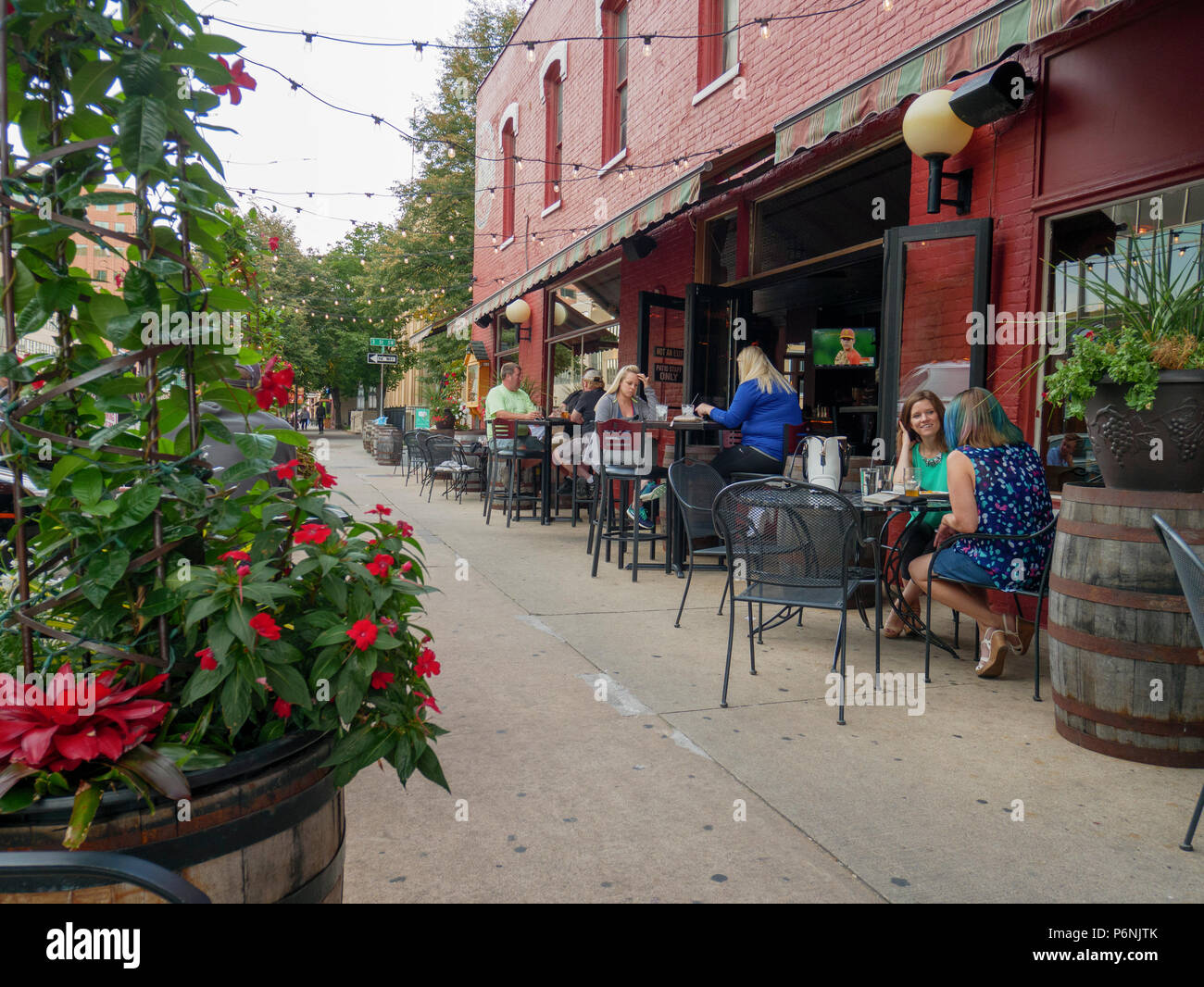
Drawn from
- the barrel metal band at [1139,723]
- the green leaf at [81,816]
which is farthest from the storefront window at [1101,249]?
the green leaf at [81,816]

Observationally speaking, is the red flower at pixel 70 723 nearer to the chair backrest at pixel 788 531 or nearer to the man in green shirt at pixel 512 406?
the chair backrest at pixel 788 531

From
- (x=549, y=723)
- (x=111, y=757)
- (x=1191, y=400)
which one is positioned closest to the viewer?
(x=111, y=757)

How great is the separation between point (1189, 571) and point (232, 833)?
2514mm

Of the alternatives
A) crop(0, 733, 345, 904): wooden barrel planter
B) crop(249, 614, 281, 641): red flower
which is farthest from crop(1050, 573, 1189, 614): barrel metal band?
crop(249, 614, 281, 641): red flower

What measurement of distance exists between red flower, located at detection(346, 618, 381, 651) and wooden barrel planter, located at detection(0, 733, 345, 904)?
0.60 ft

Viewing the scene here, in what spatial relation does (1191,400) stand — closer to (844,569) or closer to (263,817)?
(844,569)

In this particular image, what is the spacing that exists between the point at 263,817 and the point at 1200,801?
256 centimetres

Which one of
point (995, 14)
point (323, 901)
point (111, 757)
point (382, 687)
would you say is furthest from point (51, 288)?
point (995, 14)

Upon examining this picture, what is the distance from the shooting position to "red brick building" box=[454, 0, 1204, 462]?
484 centimetres

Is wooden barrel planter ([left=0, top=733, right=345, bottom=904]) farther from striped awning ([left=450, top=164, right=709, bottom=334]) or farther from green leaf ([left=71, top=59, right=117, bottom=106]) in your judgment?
striped awning ([left=450, top=164, right=709, bottom=334])

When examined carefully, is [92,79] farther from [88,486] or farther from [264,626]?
[264,626]

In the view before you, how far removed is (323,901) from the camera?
163cm

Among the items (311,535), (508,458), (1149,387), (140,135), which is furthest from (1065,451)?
(508,458)
